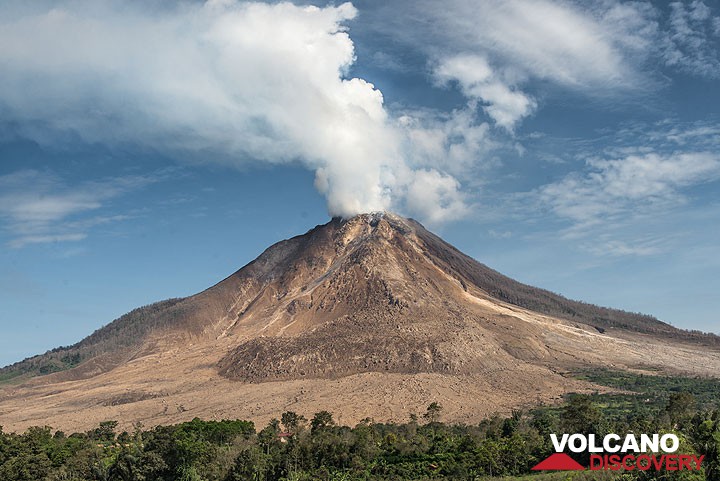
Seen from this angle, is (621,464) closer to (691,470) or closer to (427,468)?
(691,470)

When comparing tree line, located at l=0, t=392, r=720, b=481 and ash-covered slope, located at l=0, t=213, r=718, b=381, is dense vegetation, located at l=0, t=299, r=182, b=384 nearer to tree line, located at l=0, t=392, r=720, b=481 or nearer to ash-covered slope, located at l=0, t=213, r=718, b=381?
ash-covered slope, located at l=0, t=213, r=718, b=381

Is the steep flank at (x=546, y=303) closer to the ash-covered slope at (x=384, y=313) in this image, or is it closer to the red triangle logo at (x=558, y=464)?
the ash-covered slope at (x=384, y=313)

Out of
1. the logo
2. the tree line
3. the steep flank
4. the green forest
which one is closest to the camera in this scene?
the logo

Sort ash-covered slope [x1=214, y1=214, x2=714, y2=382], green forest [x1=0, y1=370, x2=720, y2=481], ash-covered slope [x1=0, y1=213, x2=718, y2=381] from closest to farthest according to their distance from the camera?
green forest [x1=0, y1=370, x2=720, y2=481]
ash-covered slope [x1=214, y1=214, x2=714, y2=382]
ash-covered slope [x1=0, y1=213, x2=718, y2=381]

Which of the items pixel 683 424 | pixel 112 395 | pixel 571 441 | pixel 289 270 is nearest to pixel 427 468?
pixel 571 441

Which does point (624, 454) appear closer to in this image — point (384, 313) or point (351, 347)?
point (351, 347)

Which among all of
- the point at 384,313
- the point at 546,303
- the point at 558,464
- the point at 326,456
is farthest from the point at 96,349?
the point at 558,464

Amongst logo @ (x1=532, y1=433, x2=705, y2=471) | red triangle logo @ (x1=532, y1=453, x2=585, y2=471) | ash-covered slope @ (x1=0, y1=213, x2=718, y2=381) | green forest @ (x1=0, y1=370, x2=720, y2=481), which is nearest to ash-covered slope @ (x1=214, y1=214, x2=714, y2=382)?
ash-covered slope @ (x1=0, y1=213, x2=718, y2=381)
